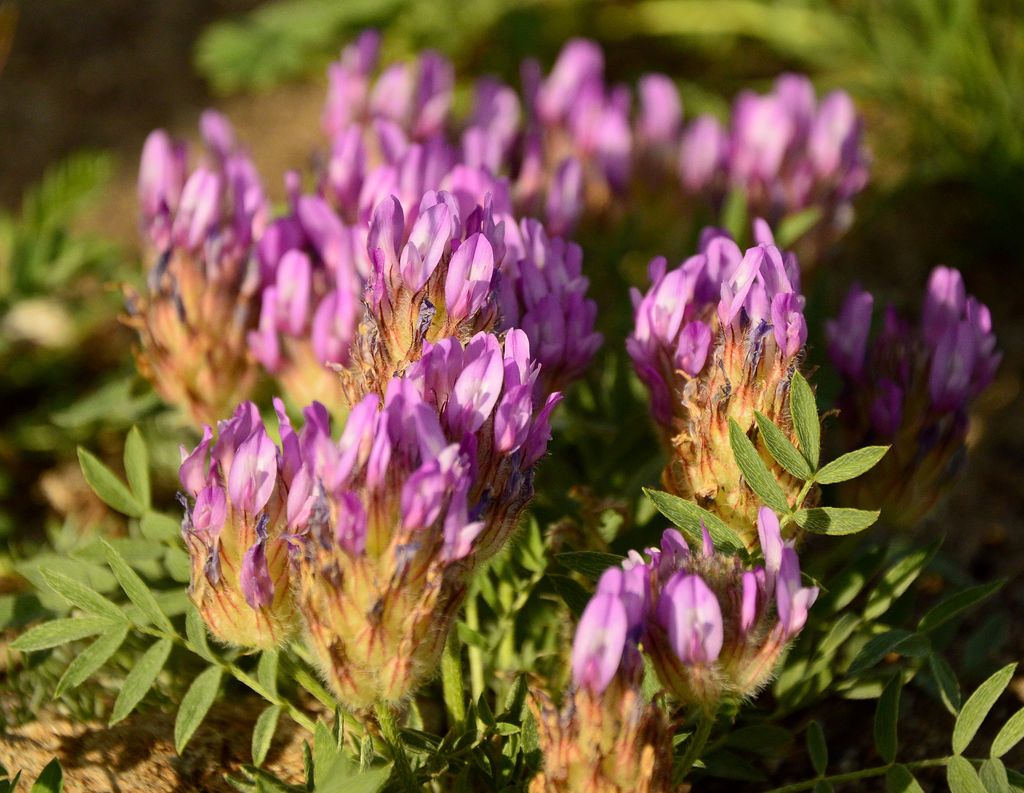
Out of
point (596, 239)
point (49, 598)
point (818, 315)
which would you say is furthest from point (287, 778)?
point (596, 239)

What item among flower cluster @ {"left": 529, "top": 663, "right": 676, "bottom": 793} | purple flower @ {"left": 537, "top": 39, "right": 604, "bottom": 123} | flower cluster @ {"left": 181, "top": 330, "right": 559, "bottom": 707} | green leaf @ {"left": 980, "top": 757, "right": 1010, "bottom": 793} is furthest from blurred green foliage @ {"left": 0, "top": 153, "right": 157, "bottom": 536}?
green leaf @ {"left": 980, "top": 757, "right": 1010, "bottom": 793}

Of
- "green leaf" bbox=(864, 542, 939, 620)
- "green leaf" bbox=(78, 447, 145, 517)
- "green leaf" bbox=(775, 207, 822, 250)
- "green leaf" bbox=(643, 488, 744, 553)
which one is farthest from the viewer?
"green leaf" bbox=(775, 207, 822, 250)

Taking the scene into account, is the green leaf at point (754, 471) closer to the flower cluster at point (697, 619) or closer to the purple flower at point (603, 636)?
the flower cluster at point (697, 619)

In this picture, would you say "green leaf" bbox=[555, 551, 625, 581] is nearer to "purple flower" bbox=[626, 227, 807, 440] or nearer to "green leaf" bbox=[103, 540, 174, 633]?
"purple flower" bbox=[626, 227, 807, 440]

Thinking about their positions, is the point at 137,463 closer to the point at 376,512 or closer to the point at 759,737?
the point at 376,512

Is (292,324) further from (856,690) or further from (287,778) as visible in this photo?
(856,690)

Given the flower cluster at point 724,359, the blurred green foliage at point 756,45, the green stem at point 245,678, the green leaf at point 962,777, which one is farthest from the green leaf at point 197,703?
the blurred green foliage at point 756,45

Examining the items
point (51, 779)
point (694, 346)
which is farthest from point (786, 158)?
point (51, 779)
